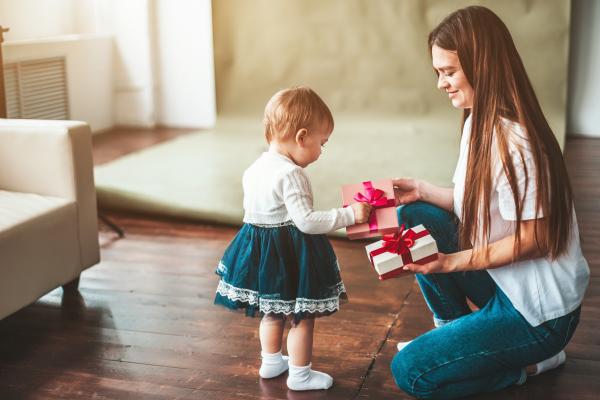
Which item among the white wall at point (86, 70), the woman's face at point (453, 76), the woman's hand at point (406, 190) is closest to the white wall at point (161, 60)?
the white wall at point (86, 70)

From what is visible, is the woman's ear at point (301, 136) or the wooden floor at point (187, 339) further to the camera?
the wooden floor at point (187, 339)

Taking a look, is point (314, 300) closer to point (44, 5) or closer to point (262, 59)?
point (262, 59)

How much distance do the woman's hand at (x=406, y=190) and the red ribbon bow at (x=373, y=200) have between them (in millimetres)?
176

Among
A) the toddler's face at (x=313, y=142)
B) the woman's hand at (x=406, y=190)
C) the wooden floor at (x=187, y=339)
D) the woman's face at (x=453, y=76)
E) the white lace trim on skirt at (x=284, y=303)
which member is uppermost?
the woman's face at (x=453, y=76)

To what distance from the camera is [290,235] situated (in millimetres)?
1974

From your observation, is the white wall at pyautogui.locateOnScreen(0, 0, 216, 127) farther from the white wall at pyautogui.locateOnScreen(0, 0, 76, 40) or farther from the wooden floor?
the wooden floor

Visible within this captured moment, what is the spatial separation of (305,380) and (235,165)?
2.55 m

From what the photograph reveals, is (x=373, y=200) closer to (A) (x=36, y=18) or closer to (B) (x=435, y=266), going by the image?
(B) (x=435, y=266)

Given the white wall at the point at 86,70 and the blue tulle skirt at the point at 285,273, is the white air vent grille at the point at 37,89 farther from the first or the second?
the blue tulle skirt at the point at 285,273

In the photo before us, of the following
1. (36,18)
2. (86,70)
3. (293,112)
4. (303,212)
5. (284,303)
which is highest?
(36,18)

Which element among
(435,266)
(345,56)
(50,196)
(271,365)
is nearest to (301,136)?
(435,266)

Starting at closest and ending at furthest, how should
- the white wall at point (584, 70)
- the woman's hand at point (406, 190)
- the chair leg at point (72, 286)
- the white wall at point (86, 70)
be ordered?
the woman's hand at point (406, 190), the chair leg at point (72, 286), the white wall at point (584, 70), the white wall at point (86, 70)

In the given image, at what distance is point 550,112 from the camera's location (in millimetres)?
5035

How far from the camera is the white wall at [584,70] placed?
16.9 feet
